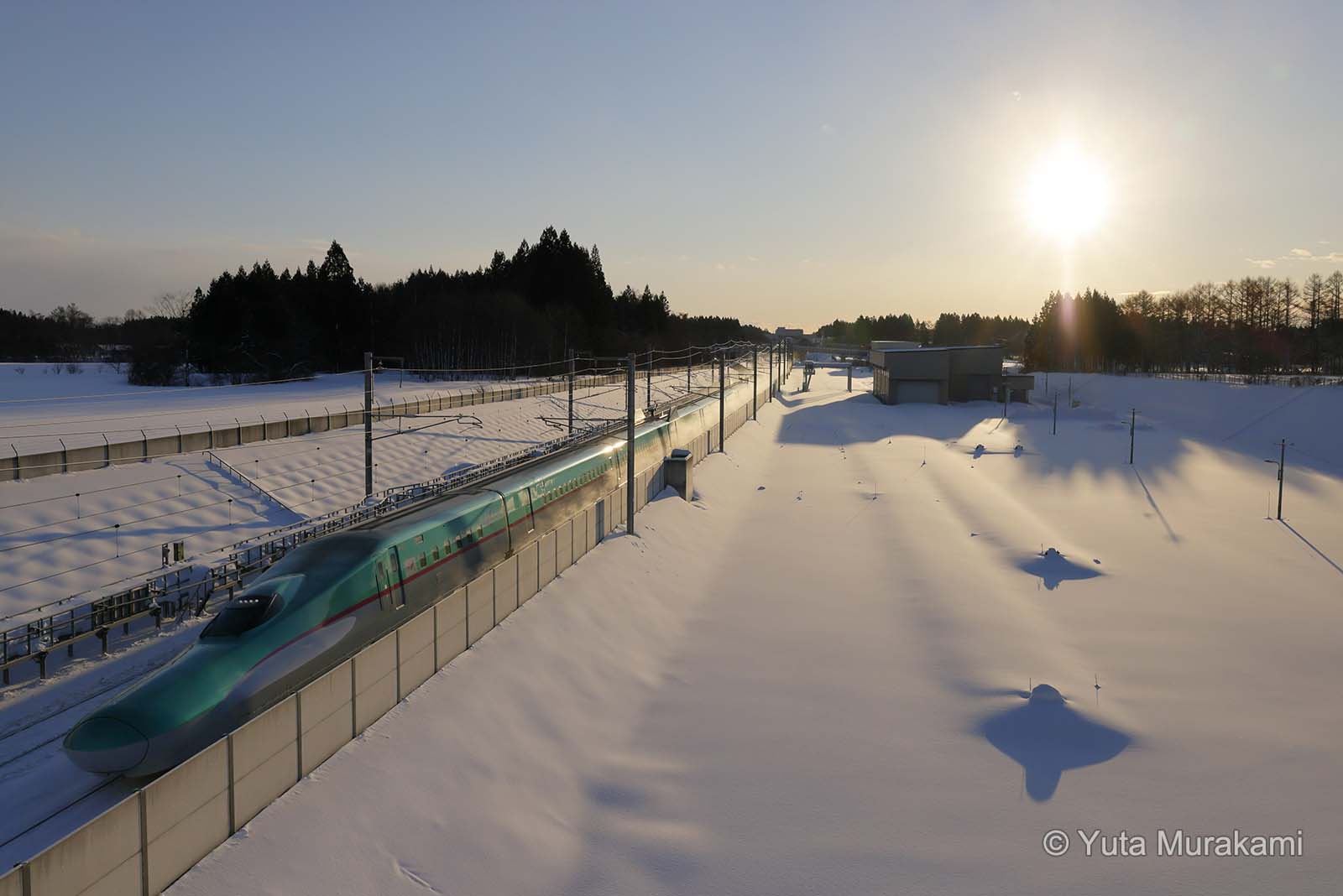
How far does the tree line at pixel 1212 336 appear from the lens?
128 metres

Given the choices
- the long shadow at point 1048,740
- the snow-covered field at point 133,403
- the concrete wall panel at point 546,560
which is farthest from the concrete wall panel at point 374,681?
the snow-covered field at point 133,403

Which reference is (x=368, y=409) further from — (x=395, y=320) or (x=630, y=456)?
(x=395, y=320)

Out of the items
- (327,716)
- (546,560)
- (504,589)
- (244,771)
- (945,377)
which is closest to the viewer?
(244,771)

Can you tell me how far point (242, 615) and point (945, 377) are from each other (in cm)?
9700

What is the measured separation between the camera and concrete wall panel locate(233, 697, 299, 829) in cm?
→ 1173

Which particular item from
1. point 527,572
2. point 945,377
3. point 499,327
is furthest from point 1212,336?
point 527,572

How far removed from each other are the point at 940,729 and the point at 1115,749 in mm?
3536

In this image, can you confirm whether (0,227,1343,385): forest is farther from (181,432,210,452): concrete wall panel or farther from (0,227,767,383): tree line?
(181,432,210,452): concrete wall panel

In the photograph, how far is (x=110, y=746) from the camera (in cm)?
1302

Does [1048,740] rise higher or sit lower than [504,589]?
lower

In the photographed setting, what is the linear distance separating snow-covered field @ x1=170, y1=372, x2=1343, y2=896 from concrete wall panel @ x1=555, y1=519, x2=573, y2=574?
510 mm

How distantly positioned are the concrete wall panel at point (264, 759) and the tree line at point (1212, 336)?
5526 inches

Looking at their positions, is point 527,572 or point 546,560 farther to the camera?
point 546,560

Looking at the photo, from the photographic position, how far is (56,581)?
83.0 ft
